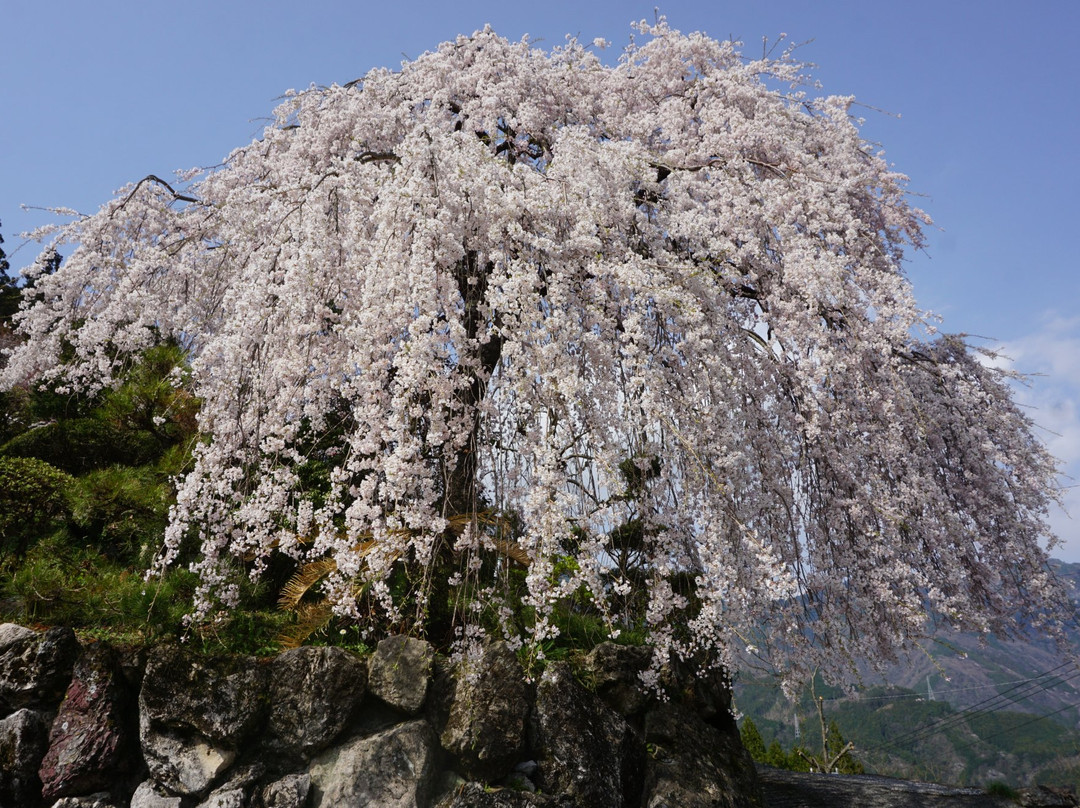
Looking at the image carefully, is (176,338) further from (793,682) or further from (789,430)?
(793,682)

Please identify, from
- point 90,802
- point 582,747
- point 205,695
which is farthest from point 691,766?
point 90,802

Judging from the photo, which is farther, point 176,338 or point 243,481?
point 176,338

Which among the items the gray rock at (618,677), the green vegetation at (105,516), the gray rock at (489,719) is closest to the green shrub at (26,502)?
the green vegetation at (105,516)

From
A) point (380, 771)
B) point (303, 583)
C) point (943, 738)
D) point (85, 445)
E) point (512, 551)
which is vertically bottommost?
point (943, 738)

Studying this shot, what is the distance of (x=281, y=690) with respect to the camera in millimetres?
4121

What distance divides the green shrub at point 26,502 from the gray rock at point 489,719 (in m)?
4.15

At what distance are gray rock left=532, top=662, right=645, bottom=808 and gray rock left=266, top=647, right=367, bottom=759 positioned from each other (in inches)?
48.7

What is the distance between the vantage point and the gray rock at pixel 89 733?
3953 millimetres

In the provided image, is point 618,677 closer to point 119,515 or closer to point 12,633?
point 12,633

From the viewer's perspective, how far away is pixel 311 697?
407 centimetres

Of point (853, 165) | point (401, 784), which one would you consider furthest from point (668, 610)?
point (853, 165)

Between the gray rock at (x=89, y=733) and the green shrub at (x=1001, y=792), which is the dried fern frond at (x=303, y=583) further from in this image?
the green shrub at (x=1001, y=792)

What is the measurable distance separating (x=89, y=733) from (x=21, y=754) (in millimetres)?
403

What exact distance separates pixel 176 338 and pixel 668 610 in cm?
752
